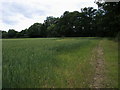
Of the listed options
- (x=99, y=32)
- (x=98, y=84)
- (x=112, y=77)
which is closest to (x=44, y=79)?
(x=98, y=84)

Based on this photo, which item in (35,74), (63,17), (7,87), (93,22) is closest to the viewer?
(7,87)

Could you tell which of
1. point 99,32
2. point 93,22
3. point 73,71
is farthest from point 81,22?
point 73,71

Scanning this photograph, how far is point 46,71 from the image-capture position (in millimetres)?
3998

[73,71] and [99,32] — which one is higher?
[99,32]

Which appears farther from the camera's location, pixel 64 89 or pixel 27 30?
pixel 27 30

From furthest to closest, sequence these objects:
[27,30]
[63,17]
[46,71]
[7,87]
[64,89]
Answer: [27,30], [63,17], [46,71], [64,89], [7,87]

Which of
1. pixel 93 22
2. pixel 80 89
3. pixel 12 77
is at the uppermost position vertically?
pixel 93 22

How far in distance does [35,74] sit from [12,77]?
744 mm

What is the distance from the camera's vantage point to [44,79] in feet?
11.2

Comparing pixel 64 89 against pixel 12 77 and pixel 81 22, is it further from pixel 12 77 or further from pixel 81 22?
pixel 81 22

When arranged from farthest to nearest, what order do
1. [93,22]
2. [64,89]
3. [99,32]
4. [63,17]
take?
[63,17] < [93,22] < [99,32] < [64,89]

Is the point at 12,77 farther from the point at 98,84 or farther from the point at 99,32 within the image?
the point at 99,32

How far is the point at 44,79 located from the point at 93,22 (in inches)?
2092

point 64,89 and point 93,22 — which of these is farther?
point 93,22
